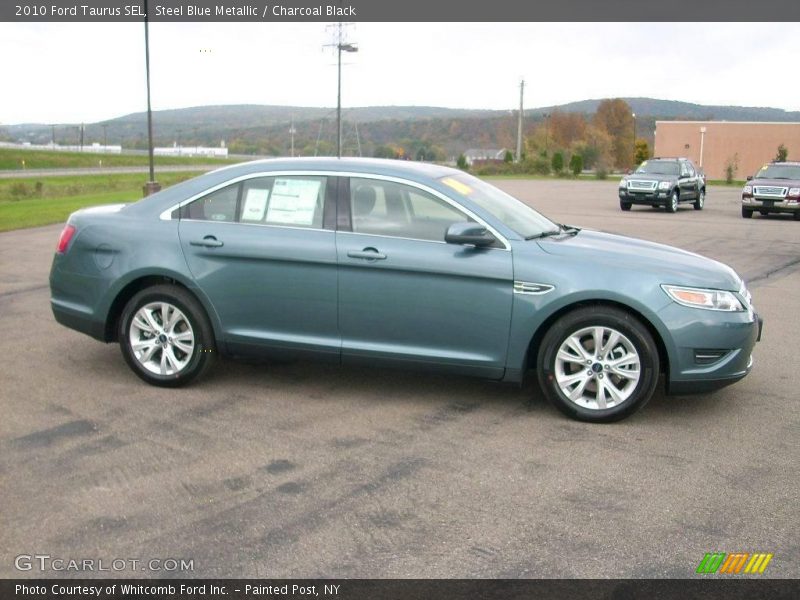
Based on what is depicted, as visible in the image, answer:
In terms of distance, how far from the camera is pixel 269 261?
647 centimetres

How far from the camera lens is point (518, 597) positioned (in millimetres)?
3686

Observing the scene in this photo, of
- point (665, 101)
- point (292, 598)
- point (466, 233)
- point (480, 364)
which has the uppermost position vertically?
point (665, 101)

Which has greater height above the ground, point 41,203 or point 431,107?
point 431,107

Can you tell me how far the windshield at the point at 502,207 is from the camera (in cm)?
649

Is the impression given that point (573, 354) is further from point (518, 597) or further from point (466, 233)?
point (518, 597)

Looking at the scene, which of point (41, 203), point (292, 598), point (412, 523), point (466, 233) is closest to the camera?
point (292, 598)

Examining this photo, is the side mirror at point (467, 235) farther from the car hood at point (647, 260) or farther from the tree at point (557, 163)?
the tree at point (557, 163)

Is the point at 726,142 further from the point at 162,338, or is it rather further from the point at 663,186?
the point at 162,338

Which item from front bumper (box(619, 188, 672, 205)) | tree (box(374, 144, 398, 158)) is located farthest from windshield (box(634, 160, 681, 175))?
tree (box(374, 144, 398, 158))

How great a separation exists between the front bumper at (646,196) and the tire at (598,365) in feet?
75.6

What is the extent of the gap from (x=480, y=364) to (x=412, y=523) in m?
1.92

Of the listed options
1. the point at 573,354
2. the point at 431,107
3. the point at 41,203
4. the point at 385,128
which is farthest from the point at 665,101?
the point at 573,354

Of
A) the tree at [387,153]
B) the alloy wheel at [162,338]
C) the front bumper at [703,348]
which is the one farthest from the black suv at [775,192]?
the alloy wheel at [162,338]

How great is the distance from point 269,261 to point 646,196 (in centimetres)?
2345
